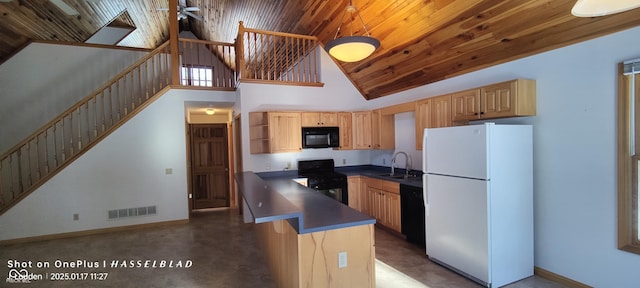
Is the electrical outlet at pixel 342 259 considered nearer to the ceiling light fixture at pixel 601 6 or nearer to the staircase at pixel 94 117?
the ceiling light fixture at pixel 601 6

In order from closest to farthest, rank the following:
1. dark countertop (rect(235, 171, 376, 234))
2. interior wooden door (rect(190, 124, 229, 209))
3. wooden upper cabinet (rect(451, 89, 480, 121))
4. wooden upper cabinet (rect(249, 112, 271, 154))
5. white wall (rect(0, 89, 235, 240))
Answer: dark countertop (rect(235, 171, 376, 234))
wooden upper cabinet (rect(451, 89, 480, 121))
white wall (rect(0, 89, 235, 240))
wooden upper cabinet (rect(249, 112, 271, 154))
interior wooden door (rect(190, 124, 229, 209))

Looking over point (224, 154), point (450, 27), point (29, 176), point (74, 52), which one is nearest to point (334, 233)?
point (450, 27)

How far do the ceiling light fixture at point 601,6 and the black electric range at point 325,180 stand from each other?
366cm

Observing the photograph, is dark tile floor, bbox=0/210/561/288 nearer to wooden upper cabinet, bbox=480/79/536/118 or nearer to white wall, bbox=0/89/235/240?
white wall, bbox=0/89/235/240

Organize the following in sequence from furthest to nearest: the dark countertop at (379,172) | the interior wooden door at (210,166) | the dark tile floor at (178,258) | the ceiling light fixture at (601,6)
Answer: the interior wooden door at (210,166) < the dark countertop at (379,172) < the dark tile floor at (178,258) < the ceiling light fixture at (601,6)

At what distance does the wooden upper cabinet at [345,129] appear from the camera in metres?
5.06

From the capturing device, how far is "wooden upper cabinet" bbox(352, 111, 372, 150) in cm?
514

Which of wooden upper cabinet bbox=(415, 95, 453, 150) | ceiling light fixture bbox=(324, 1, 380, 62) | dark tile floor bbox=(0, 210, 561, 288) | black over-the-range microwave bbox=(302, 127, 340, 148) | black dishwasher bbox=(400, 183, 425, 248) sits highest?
ceiling light fixture bbox=(324, 1, 380, 62)

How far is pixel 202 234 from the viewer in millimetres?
4605

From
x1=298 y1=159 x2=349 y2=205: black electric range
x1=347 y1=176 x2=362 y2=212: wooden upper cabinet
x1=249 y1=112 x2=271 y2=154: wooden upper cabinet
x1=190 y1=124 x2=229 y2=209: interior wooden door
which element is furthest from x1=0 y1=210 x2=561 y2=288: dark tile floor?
x1=190 y1=124 x2=229 y2=209: interior wooden door

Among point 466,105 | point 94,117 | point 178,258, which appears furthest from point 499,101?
point 94,117

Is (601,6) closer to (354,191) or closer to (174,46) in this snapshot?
(354,191)

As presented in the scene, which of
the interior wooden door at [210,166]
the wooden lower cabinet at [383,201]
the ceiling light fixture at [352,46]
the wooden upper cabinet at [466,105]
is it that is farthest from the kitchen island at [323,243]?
the interior wooden door at [210,166]

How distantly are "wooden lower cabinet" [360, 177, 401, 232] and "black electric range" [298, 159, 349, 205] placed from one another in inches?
14.6
